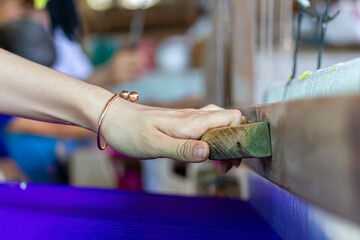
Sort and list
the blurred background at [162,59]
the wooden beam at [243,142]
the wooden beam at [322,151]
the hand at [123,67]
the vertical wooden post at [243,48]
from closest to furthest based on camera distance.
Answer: the wooden beam at [322,151]
the wooden beam at [243,142]
the vertical wooden post at [243,48]
the blurred background at [162,59]
the hand at [123,67]

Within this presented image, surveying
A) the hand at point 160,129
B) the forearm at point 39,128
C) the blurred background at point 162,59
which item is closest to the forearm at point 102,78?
the blurred background at point 162,59

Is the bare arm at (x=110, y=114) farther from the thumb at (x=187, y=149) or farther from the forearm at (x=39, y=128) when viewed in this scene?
the forearm at (x=39, y=128)

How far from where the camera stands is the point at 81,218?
712 millimetres

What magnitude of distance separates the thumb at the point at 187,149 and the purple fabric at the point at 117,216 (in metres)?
0.16

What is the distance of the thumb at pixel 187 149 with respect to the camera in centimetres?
49

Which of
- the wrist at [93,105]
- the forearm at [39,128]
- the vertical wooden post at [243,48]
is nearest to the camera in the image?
the wrist at [93,105]

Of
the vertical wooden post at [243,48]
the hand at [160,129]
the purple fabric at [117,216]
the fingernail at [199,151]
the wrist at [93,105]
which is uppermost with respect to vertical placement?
the vertical wooden post at [243,48]

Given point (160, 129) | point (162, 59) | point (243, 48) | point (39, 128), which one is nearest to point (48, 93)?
point (160, 129)

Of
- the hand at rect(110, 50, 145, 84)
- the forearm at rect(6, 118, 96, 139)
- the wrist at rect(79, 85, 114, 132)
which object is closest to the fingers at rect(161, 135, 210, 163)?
the wrist at rect(79, 85, 114, 132)

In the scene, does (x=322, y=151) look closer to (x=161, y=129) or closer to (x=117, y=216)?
(x=161, y=129)

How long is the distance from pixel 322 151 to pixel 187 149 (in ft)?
0.65

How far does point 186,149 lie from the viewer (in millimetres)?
494

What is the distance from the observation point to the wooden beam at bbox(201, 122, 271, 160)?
1.53ft

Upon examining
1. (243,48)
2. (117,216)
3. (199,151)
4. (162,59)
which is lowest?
(117,216)
